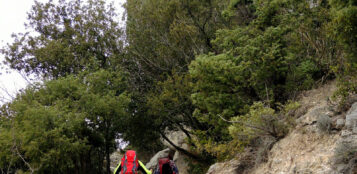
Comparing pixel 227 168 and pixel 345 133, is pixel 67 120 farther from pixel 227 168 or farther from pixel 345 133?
pixel 345 133

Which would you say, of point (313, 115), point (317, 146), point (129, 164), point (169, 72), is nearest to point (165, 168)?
point (129, 164)

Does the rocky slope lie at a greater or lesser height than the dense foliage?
lesser

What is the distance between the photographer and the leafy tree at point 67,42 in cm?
2302

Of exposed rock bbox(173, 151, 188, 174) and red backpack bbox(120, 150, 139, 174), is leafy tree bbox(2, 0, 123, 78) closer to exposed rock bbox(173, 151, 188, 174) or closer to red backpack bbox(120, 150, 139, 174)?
exposed rock bbox(173, 151, 188, 174)

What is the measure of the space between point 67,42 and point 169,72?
7409 millimetres

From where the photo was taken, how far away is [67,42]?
23.6m

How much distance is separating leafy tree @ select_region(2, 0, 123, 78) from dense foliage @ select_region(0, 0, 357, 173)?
73mm

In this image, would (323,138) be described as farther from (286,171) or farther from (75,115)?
(75,115)

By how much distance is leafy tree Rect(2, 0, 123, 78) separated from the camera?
23019 mm

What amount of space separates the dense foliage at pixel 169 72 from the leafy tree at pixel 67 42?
0.07 metres

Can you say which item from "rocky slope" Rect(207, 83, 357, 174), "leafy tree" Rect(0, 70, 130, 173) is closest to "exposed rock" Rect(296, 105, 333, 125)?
"rocky slope" Rect(207, 83, 357, 174)

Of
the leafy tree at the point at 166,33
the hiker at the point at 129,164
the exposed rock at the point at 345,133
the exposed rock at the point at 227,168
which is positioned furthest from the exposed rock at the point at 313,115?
the leafy tree at the point at 166,33

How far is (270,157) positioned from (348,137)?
2.63 m

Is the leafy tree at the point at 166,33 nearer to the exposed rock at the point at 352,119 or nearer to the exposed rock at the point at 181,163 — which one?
the exposed rock at the point at 181,163
